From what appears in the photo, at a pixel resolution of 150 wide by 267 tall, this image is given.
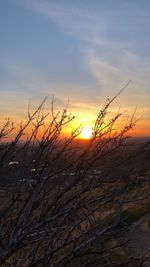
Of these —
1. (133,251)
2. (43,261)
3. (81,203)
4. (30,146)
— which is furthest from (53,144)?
(133,251)

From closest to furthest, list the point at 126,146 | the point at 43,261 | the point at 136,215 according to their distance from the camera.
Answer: the point at 43,261 → the point at 126,146 → the point at 136,215

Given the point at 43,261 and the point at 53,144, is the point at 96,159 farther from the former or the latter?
the point at 43,261

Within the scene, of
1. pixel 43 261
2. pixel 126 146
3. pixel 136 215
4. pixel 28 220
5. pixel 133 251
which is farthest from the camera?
pixel 136 215

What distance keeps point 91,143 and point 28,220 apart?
0.93 m

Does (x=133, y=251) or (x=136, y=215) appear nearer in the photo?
(x=133, y=251)

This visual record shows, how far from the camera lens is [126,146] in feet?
14.9

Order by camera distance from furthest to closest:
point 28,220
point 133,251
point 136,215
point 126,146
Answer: point 136,215 → point 133,251 → point 126,146 → point 28,220

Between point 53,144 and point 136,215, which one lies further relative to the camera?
point 136,215

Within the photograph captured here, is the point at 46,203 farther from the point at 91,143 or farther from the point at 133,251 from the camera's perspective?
the point at 133,251

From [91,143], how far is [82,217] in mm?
670

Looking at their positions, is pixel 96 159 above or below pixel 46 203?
above

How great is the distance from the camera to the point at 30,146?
4.62m

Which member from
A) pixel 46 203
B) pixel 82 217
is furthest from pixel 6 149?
pixel 82 217

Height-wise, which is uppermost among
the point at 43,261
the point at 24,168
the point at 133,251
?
the point at 24,168
